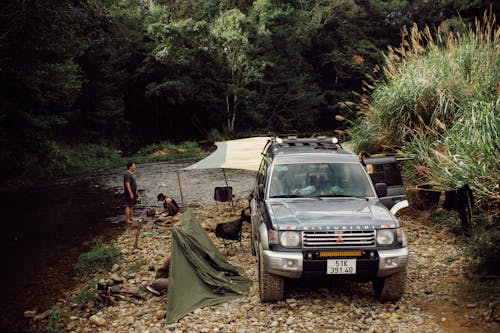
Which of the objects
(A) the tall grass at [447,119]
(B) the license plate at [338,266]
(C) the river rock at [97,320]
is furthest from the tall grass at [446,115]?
(C) the river rock at [97,320]

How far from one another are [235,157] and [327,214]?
6318 mm

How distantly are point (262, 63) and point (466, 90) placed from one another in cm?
2436

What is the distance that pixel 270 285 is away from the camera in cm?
624

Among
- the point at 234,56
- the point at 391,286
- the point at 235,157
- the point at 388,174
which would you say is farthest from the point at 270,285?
the point at 234,56

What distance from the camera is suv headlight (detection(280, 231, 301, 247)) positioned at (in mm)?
5902

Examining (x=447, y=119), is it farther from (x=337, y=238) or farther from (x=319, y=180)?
(x=337, y=238)

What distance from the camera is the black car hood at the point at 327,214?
233 inches

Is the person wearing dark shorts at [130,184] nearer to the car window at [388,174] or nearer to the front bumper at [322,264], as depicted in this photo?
the car window at [388,174]

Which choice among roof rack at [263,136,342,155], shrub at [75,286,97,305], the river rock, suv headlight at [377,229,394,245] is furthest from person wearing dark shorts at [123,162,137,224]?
suv headlight at [377,229,394,245]

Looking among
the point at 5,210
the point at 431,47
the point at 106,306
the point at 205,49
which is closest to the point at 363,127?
the point at 431,47

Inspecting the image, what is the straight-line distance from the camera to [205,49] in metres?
31.5

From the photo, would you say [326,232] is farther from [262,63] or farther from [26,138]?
[262,63]

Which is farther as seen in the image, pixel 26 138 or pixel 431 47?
pixel 26 138

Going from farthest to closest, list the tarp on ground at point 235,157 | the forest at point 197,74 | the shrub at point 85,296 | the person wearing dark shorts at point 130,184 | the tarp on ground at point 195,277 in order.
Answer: the forest at point 197,74
the person wearing dark shorts at point 130,184
the tarp on ground at point 235,157
the shrub at point 85,296
the tarp on ground at point 195,277
